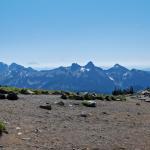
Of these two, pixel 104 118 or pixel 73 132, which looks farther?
pixel 104 118

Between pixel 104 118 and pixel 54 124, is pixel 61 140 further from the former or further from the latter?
pixel 104 118

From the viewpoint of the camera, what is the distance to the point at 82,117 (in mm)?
33094

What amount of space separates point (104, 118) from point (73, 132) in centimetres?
744

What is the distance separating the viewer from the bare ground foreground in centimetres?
2352

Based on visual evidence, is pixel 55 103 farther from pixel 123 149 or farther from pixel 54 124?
pixel 123 149

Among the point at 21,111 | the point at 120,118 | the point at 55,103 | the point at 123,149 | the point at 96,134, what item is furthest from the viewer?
the point at 55,103

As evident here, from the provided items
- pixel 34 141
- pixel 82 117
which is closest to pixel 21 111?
pixel 82 117

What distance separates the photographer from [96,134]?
87.6ft

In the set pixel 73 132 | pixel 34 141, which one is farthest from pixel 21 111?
pixel 34 141

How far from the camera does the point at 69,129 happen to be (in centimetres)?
2777

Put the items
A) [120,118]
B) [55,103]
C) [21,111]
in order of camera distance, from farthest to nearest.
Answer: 1. [55,103]
2. [120,118]
3. [21,111]

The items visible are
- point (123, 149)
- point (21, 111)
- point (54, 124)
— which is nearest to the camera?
point (123, 149)

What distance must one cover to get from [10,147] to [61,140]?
A: 11.2 feet

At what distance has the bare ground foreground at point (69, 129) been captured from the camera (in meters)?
23.5
